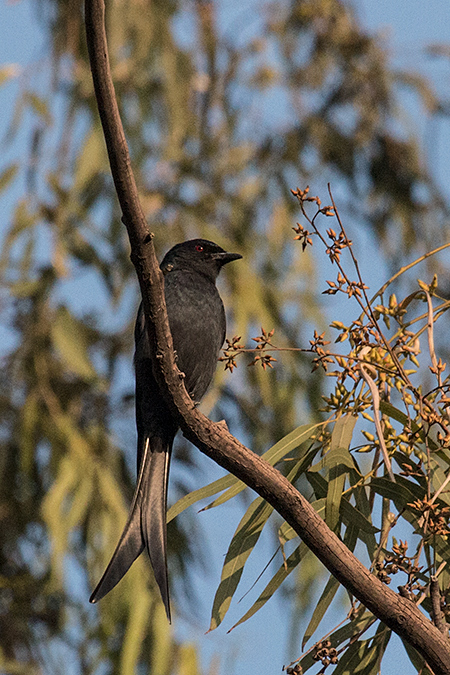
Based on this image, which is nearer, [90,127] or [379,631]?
[379,631]

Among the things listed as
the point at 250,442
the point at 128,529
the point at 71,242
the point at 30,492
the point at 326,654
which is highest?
the point at 71,242

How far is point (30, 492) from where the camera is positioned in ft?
15.8

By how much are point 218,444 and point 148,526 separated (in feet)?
2.53

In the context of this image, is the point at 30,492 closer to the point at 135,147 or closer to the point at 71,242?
the point at 71,242

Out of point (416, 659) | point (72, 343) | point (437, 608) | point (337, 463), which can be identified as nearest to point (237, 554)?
point (337, 463)

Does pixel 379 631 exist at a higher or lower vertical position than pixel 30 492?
lower

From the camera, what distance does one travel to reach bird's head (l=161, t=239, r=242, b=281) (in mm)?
3916

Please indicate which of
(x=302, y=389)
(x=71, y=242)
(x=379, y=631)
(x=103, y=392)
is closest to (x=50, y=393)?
(x=103, y=392)

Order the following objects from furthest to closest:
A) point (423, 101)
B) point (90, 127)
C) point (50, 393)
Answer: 1. point (423, 101)
2. point (90, 127)
3. point (50, 393)

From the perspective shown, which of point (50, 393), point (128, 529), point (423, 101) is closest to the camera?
point (128, 529)

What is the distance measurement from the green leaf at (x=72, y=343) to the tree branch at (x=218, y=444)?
2292 millimetres

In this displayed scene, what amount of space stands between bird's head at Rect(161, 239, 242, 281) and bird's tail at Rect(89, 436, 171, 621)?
874mm

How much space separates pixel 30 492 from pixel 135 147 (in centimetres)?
205

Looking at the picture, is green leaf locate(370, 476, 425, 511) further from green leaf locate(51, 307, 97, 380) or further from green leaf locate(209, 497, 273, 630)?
green leaf locate(51, 307, 97, 380)
